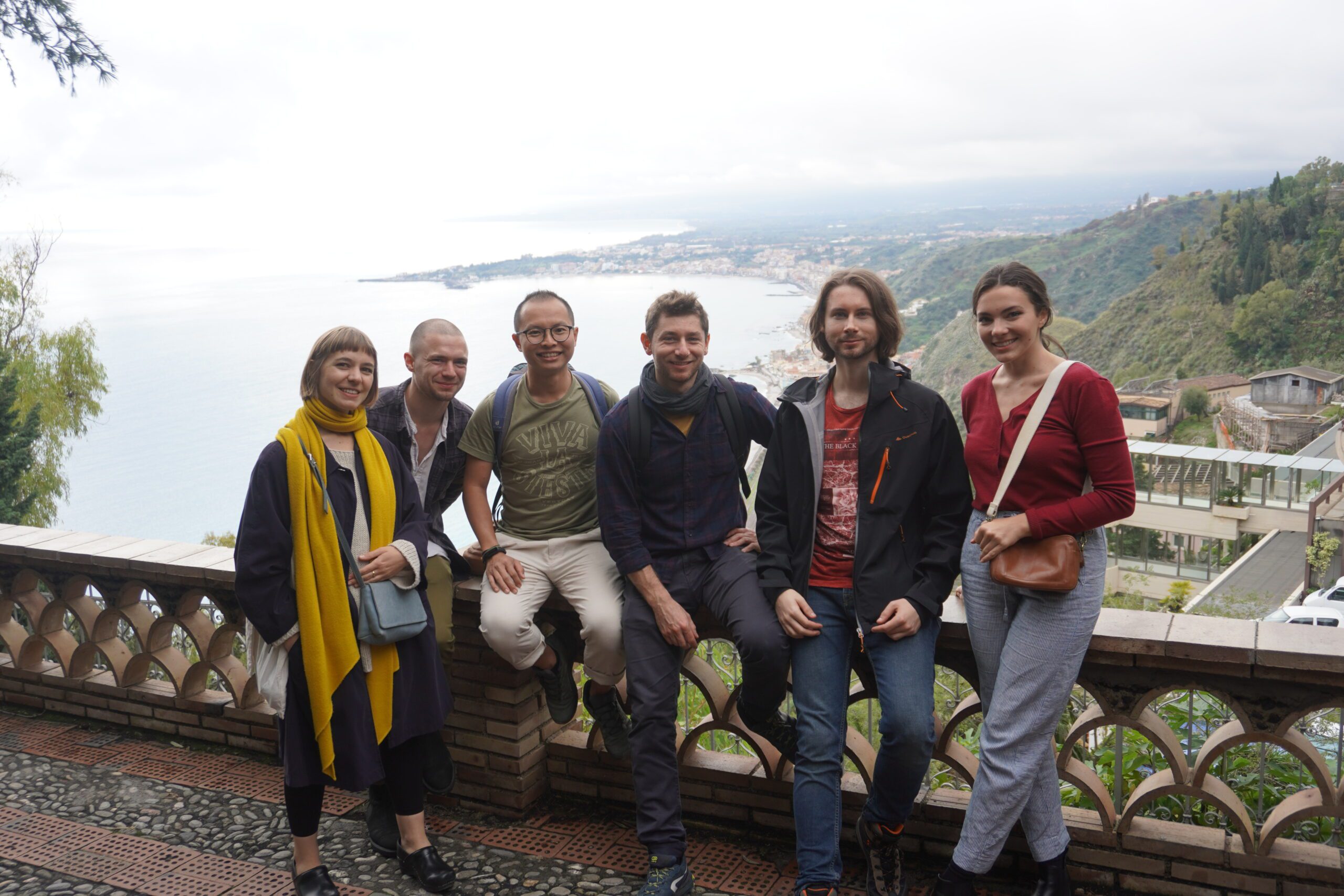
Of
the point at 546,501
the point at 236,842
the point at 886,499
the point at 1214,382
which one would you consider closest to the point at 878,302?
the point at 886,499

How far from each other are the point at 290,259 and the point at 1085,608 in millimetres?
87666

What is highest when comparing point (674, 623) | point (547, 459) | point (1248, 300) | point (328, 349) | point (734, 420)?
point (328, 349)

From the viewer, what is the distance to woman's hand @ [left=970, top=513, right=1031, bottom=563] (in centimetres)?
203

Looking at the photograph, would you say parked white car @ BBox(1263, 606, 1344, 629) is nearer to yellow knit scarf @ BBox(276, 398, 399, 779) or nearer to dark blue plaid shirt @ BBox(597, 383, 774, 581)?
dark blue plaid shirt @ BBox(597, 383, 774, 581)

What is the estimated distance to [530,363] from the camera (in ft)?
8.87

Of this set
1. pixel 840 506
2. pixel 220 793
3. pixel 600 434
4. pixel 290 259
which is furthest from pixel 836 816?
pixel 290 259

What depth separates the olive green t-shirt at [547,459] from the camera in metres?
2.69

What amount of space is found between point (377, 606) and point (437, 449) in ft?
1.98

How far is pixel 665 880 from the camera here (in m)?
2.29

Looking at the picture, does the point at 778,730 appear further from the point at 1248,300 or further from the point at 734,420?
the point at 1248,300

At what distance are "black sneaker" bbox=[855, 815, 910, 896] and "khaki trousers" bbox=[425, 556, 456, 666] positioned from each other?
3.94 feet

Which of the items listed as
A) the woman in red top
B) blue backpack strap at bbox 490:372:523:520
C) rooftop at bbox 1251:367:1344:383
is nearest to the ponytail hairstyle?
the woman in red top

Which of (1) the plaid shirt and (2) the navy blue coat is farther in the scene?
(1) the plaid shirt

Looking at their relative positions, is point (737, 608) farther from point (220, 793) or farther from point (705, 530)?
point (220, 793)
